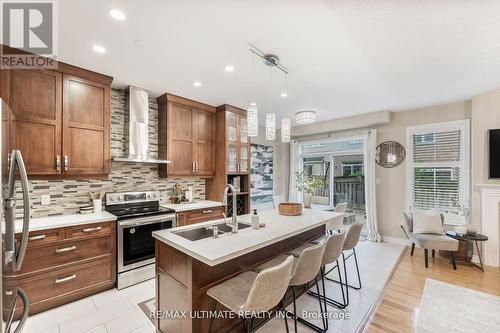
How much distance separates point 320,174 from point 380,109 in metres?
2.03

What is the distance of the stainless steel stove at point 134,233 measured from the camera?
267cm

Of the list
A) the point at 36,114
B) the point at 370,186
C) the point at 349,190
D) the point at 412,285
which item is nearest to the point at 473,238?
the point at 412,285

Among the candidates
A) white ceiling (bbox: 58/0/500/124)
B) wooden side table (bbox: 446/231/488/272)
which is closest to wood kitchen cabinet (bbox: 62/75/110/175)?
white ceiling (bbox: 58/0/500/124)

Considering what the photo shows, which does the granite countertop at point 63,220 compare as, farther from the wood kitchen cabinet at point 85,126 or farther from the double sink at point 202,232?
the double sink at point 202,232

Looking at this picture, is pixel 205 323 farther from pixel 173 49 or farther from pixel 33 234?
pixel 173 49

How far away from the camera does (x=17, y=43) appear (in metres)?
2.08

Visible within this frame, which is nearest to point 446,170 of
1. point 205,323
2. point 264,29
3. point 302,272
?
point 302,272

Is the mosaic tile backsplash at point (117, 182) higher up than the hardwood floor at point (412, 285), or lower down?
higher up

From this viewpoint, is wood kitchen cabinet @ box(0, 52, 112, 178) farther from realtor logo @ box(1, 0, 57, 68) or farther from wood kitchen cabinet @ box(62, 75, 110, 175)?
realtor logo @ box(1, 0, 57, 68)

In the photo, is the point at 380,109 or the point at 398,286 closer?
the point at 398,286

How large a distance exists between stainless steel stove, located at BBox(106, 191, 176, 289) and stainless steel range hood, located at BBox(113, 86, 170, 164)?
0.60m

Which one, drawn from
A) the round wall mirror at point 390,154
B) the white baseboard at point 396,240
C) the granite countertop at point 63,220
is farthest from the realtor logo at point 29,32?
the white baseboard at point 396,240

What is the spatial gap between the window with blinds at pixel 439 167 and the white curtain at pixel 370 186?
1.99 feet

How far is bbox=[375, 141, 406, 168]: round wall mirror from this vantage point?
4.42m
